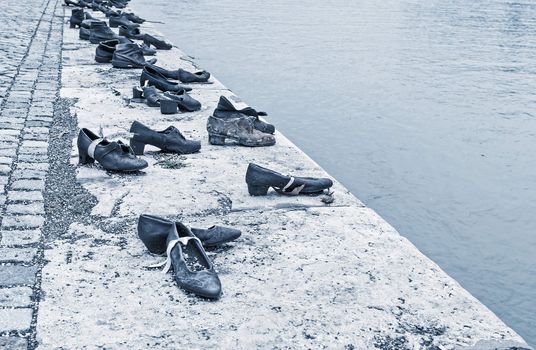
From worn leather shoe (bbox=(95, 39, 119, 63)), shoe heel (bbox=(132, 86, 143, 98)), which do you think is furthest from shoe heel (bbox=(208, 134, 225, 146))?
worn leather shoe (bbox=(95, 39, 119, 63))

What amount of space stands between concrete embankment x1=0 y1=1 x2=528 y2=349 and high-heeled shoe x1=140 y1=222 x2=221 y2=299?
0.05 meters

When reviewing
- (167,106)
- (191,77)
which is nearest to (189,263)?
(167,106)

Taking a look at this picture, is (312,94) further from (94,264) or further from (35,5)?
(35,5)

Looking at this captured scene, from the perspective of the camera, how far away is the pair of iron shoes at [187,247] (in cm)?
281

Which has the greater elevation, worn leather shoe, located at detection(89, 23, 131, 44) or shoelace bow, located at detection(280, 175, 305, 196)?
shoelace bow, located at detection(280, 175, 305, 196)

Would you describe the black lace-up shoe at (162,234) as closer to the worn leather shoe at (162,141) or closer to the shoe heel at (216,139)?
the worn leather shoe at (162,141)

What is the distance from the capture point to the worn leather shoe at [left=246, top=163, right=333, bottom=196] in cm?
387

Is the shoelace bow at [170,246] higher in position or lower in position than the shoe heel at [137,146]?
higher

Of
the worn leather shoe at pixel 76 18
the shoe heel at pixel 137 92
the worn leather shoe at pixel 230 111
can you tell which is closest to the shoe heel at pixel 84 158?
the worn leather shoe at pixel 230 111

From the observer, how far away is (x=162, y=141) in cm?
464

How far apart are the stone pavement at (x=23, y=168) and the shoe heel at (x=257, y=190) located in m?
1.16

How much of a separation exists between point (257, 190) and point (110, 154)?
1.01m

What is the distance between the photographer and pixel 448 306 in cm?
280

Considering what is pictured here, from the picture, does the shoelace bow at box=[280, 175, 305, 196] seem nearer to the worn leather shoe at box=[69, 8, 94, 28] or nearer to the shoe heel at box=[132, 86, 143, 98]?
the shoe heel at box=[132, 86, 143, 98]
